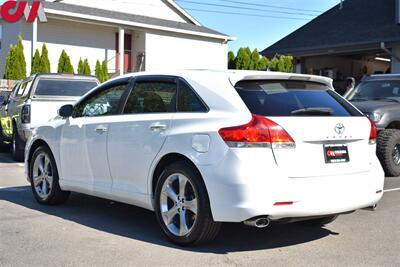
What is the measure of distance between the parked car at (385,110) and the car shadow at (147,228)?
13.1 ft

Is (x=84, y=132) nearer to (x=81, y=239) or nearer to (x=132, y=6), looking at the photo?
(x=81, y=239)

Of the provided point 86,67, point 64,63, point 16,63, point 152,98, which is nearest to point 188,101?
point 152,98

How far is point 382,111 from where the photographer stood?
9.84 meters

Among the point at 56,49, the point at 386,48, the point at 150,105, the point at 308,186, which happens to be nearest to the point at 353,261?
the point at 308,186

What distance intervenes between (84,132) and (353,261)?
327cm

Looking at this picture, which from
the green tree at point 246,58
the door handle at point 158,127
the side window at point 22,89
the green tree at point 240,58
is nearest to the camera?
the door handle at point 158,127

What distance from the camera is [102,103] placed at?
6520 millimetres

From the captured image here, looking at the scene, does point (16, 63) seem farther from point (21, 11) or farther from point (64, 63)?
point (21, 11)

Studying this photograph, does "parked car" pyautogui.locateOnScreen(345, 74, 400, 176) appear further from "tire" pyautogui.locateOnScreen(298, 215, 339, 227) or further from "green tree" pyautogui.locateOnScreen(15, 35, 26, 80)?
"green tree" pyautogui.locateOnScreen(15, 35, 26, 80)

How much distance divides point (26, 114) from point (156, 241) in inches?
252

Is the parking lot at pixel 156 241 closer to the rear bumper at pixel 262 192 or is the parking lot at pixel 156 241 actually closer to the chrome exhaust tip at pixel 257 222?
the chrome exhaust tip at pixel 257 222

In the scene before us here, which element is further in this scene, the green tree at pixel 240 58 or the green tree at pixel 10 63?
the green tree at pixel 240 58

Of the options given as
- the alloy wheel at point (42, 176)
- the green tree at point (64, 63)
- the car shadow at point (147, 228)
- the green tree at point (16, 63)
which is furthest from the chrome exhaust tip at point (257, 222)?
the green tree at point (64, 63)

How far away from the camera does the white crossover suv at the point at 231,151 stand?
4777mm
